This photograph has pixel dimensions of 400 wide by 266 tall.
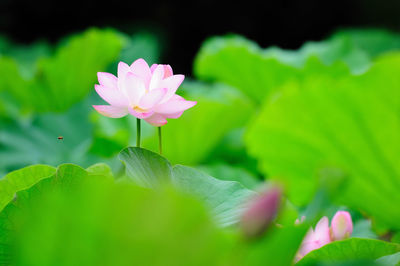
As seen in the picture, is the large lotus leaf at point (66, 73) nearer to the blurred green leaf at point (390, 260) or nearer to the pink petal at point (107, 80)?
the pink petal at point (107, 80)

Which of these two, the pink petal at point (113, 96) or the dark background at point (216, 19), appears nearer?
the pink petal at point (113, 96)

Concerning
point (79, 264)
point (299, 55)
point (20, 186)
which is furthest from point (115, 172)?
point (299, 55)

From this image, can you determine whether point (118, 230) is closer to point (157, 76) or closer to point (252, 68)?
point (157, 76)

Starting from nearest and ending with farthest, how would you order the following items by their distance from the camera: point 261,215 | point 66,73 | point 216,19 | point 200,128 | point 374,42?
point 261,215 → point 200,128 → point 66,73 → point 374,42 → point 216,19

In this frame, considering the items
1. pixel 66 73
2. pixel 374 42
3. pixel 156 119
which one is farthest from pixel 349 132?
pixel 374 42

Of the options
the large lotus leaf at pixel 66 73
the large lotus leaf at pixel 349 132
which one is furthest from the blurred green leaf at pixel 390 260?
the large lotus leaf at pixel 66 73

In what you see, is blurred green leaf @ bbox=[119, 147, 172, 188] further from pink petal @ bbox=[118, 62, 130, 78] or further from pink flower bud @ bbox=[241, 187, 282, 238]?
pink flower bud @ bbox=[241, 187, 282, 238]

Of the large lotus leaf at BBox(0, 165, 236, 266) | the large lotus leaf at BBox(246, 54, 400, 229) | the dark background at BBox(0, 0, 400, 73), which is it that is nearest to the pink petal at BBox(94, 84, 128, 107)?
the large lotus leaf at BBox(0, 165, 236, 266)

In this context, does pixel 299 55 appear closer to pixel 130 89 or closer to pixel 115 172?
pixel 115 172
